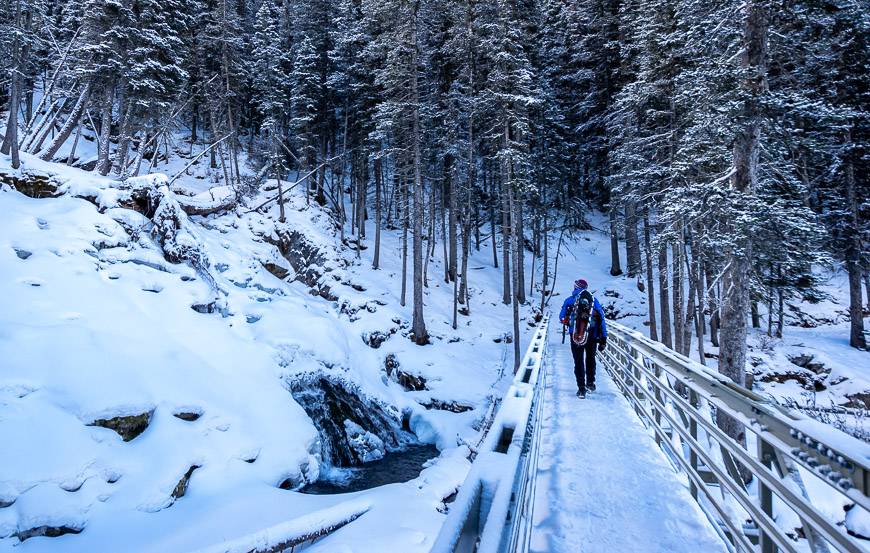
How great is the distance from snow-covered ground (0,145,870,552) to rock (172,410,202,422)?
67 millimetres

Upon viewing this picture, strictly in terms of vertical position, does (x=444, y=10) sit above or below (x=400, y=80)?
above

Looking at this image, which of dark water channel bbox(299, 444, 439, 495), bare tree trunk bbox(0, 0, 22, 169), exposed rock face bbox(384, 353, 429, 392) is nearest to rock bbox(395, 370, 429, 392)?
exposed rock face bbox(384, 353, 429, 392)

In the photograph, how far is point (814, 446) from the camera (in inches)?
81.5

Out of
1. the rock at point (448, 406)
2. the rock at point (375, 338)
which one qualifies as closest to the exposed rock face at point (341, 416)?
the rock at point (448, 406)

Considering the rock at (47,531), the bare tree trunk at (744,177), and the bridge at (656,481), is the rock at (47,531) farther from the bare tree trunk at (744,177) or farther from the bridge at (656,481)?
the bare tree trunk at (744,177)

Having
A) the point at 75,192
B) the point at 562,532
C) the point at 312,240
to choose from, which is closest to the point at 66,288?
the point at 75,192

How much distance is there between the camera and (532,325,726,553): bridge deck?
10.2ft

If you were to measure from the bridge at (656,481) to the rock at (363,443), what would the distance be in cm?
807

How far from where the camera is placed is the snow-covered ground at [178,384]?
6.42 metres

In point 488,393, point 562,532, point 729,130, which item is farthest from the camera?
point 488,393

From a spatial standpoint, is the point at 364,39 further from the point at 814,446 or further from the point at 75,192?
the point at 814,446

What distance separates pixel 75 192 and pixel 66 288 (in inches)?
200

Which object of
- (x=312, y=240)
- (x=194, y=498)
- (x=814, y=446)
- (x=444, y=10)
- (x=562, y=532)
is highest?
(x=444, y=10)

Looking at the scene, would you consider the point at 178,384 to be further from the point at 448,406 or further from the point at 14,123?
the point at 14,123
